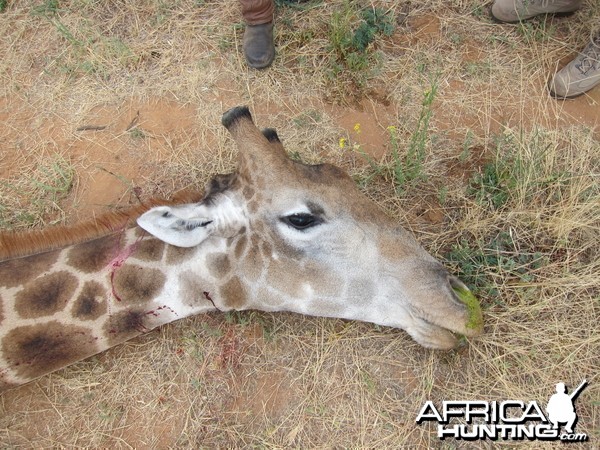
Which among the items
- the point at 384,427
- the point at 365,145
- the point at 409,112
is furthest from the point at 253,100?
the point at 384,427

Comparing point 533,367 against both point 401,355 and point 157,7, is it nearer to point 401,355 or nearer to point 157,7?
point 401,355

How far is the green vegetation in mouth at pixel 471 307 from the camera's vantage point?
135 inches

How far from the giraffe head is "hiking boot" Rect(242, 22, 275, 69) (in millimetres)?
1716

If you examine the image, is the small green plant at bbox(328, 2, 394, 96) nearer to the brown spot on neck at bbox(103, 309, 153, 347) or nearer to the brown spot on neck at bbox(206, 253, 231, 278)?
the brown spot on neck at bbox(206, 253, 231, 278)

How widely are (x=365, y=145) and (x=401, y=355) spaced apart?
6.20 feet

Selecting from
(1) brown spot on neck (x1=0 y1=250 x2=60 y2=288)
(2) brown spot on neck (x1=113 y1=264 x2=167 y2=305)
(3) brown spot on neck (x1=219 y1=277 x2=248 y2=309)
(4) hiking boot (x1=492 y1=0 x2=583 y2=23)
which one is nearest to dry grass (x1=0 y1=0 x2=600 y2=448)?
(4) hiking boot (x1=492 y1=0 x2=583 y2=23)

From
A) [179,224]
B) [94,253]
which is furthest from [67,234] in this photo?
[179,224]

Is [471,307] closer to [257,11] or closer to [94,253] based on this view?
[94,253]

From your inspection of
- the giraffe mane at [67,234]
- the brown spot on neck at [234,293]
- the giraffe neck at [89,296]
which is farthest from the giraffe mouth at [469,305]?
the giraffe mane at [67,234]

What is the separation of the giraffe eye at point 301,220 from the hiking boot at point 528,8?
10.1 ft

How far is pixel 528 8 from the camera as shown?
4.94m

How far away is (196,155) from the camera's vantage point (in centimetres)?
476

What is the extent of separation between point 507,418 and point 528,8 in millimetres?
3727

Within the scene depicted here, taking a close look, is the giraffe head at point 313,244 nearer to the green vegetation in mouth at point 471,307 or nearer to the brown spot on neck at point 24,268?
the green vegetation in mouth at point 471,307
